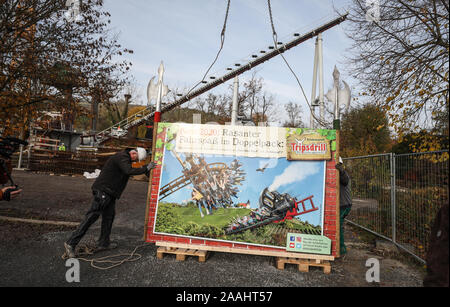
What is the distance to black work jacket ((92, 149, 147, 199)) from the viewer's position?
459 centimetres

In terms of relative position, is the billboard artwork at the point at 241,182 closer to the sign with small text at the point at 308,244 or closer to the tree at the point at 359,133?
the sign with small text at the point at 308,244

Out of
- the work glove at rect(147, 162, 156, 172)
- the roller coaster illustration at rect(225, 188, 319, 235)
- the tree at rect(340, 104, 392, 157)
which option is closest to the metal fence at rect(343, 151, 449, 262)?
the roller coaster illustration at rect(225, 188, 319, 235)

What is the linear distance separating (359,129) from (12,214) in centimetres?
2328

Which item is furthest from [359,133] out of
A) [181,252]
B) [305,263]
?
[181,252]

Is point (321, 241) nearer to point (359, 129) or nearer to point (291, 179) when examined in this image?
point (291, 179)

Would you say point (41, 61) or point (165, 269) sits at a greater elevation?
point (41, 61)

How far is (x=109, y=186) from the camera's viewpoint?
15.2 feet

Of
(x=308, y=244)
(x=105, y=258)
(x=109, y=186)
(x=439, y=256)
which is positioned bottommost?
(x=105, y=258)

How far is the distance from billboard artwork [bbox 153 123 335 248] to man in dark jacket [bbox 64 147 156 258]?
539mm

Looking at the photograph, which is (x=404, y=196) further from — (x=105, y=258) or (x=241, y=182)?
(x=105, y=258)

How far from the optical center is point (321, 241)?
411 centimetres

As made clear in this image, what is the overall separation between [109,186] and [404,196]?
5775 mm

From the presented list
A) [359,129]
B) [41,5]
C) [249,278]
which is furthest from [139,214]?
[359,129]

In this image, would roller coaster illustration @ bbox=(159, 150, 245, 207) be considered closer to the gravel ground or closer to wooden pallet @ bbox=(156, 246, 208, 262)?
wooden pallet @ bbox=(156, 246, 208, 262)
